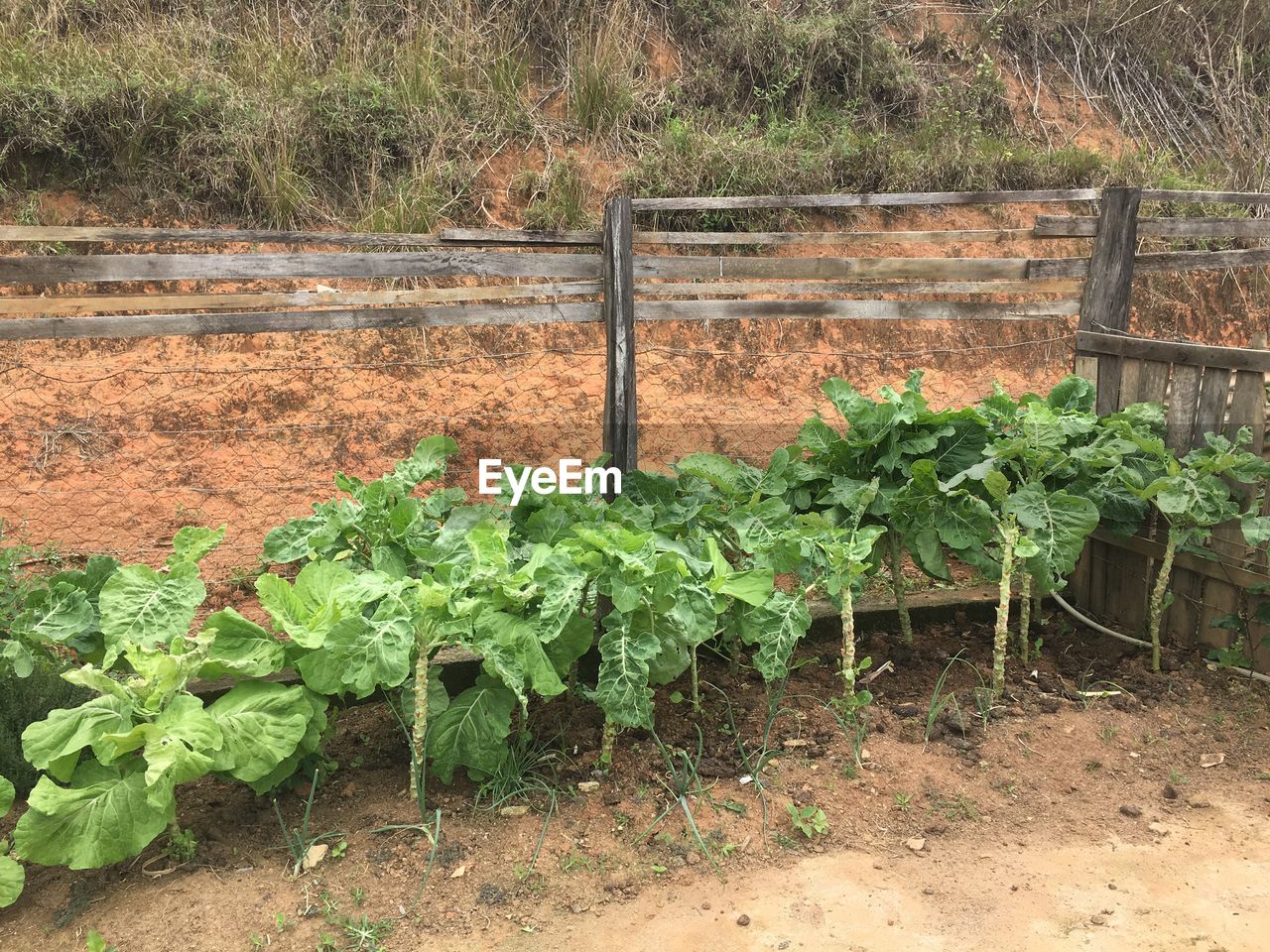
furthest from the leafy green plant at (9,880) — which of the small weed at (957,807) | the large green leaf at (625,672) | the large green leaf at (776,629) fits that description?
the small weed at (957,807)

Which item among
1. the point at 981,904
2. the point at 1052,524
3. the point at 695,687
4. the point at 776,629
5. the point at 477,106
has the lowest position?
the point at 981,904

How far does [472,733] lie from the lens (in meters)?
2.93

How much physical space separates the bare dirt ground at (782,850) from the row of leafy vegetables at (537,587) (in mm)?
177

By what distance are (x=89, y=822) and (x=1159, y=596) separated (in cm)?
377

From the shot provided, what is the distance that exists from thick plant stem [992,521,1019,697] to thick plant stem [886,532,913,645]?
389 mm

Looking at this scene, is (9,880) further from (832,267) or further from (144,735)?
(832,267)

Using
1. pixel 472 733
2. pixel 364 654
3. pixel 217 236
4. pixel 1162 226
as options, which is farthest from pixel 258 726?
pixel 1162 226

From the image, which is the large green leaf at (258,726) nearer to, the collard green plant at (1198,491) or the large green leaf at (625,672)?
the large green leaf at (625,672)

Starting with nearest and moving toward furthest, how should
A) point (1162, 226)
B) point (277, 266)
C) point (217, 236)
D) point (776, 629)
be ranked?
1. point (776, 629)
2. point (277, 266)
3. point (217, 236)
4. point (1162, 226)

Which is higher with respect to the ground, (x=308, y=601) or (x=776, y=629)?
(x=308, y=601)

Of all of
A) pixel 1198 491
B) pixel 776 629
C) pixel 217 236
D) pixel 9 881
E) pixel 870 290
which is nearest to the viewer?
pixel 9 881

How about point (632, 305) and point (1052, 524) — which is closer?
point (1052, 524)

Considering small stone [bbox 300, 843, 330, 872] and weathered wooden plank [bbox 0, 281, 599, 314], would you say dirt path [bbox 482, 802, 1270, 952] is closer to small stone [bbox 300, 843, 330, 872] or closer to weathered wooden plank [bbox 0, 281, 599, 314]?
small stone [bbox 300, 843, 330, 872]

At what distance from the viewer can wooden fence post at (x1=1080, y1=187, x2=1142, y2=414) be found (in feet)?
15.8
